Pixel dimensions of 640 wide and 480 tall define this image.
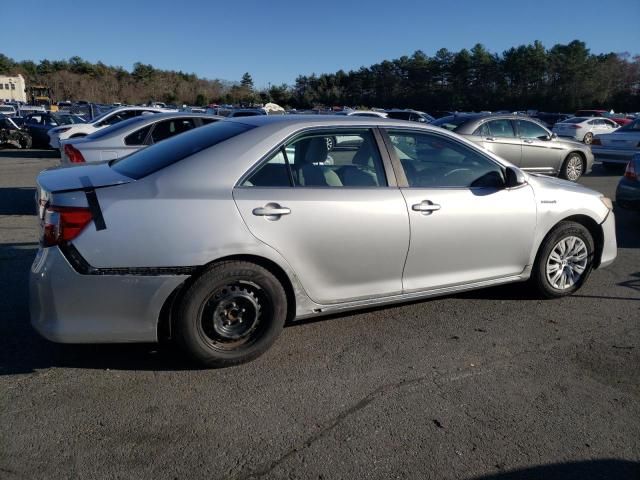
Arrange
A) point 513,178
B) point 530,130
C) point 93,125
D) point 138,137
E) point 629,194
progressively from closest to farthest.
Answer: point 513,178
point 629,194
point 138,137
point 530,130
point 93,125

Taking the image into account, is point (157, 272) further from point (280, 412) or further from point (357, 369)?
point (357, 369)

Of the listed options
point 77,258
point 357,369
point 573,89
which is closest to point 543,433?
point 357,369

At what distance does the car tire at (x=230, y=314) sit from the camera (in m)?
3.27

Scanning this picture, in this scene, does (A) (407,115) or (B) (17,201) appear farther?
(A) (407,115)

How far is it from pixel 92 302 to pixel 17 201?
7284 mm

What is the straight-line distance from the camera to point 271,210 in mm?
3430

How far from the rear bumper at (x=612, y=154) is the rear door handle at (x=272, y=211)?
12940 millimetres

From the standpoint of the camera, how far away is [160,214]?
317cm

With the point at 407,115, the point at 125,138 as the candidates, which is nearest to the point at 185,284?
the point at 125,138

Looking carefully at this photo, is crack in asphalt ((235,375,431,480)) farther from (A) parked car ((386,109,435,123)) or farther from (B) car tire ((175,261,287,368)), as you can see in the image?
(A) parked car ((386,109,435,123))

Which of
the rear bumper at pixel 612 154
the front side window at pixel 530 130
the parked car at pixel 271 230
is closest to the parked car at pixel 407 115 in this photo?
the rear bumper at pixel 612 154

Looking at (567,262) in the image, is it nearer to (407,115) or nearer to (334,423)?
(334,423)

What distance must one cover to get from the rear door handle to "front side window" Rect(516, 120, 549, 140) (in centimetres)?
1007

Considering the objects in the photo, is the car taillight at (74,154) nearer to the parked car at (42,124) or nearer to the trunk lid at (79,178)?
the trunk lid at (79,178)
